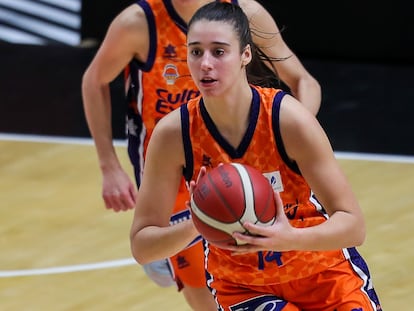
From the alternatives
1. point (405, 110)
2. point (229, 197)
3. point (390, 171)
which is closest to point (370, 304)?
point (229, 197)

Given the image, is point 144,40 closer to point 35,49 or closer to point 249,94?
point 249,94

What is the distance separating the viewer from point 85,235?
716 centimetres

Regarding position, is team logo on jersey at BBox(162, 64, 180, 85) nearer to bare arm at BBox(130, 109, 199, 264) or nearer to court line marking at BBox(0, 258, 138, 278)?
bare arm at BBox(130, 109, 199, 264)

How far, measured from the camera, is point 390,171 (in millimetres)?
8117

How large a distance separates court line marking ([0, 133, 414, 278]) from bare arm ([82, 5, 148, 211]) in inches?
64.6

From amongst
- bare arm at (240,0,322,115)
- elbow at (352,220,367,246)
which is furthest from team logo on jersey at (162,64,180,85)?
elbow at (352,220,367,246)

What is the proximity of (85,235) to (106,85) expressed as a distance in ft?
6.91

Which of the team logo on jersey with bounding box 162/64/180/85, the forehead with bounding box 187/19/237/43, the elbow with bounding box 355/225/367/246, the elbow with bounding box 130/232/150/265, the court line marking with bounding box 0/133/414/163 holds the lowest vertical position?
the court line marking with bounding box 0/133/414/163

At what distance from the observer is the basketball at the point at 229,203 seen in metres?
3.38

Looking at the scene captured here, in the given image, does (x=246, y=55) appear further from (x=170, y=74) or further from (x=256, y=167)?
(x=170, y=74)

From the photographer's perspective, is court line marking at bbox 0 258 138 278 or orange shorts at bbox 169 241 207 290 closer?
Result: orange shorts at bbox 169 241 207 290

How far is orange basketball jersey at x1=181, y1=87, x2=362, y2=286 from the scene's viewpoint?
3777mm

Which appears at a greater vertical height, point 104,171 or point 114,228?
point 104,171

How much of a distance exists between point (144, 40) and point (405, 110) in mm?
4734
